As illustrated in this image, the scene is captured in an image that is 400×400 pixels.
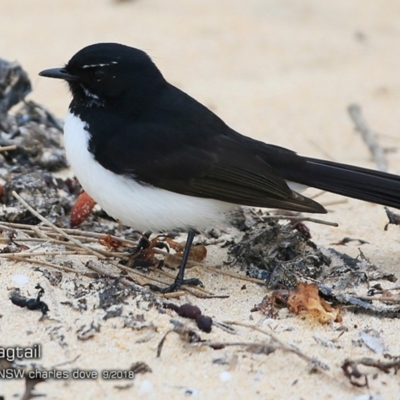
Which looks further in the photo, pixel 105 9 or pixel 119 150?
pixel 105 9

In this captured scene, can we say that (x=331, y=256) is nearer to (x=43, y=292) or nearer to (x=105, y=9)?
(x=43, y=292)

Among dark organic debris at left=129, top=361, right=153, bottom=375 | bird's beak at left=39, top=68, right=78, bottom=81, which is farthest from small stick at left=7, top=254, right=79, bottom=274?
bird's beak at left=39, top=68, right=78, bottom=81

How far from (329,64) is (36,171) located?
4.87 metres

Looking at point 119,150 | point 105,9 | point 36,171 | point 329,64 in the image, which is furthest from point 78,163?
point 105,9

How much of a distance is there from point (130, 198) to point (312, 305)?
110 cm

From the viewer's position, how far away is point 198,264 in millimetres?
4750

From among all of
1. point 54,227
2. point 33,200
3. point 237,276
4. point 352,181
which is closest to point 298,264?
point 237,276

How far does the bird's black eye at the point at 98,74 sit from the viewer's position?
15.4 feet

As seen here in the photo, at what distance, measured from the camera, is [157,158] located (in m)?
4.54

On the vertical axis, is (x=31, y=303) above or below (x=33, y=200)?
below

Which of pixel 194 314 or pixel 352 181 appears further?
pixel 352 181

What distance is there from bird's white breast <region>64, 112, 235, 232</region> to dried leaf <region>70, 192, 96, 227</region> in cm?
56

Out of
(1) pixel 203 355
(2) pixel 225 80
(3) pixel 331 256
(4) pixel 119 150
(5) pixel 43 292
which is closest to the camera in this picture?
(1) pixel 203 355

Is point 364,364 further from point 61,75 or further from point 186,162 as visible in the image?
point 61,75
